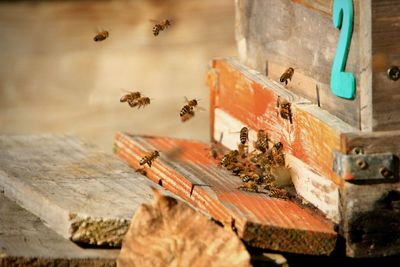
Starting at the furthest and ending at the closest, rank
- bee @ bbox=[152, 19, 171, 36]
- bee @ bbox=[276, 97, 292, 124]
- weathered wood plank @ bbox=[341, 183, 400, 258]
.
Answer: bee @ bbox=[152, 19, 171, 36], bee @ bbox=[276, 97, 292, 124], weathered wood plank @ bbox=[341, 183, 400, 258]

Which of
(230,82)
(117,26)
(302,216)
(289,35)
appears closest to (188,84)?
(117,26)

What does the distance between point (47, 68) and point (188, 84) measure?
1126mm

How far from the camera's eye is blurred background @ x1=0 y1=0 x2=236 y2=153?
8.47 metres

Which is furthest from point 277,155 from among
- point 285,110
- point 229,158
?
point 229,158

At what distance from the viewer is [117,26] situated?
8.56 meters

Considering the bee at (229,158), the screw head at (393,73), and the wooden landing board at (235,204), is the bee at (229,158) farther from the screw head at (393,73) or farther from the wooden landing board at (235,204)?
the screw head at (393,73)

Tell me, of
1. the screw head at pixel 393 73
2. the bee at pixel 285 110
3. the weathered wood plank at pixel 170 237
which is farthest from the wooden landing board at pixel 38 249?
the screw head at pixel 393 73

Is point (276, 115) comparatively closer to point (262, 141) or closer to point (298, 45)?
point (262, 141)

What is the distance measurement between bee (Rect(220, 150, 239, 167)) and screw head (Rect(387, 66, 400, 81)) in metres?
1.08

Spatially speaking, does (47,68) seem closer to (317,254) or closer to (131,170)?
(131,170)

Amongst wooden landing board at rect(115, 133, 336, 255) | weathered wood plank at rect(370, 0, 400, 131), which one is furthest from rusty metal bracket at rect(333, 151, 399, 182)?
wooden landing board at rect(115, 133, 336, 255)

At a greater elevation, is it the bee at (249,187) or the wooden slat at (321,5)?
the wooden slat at (321,5)

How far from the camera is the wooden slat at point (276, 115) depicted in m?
4.38

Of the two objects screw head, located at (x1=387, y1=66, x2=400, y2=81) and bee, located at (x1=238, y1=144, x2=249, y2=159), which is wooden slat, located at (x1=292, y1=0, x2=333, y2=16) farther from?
bee, located at (x1=238, y1=144, x2=249, y2=159)
